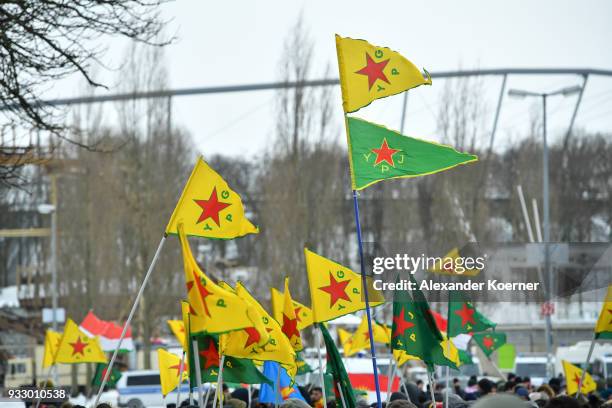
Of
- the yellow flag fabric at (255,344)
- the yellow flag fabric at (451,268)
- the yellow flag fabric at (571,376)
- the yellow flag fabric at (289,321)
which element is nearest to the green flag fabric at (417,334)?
the yellow flag fabric at (451,268)

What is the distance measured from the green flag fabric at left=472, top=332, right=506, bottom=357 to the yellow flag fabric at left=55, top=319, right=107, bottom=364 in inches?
291

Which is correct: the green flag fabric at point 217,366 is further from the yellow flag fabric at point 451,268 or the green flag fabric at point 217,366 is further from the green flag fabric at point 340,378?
the yellow flag fabric at point 451,268

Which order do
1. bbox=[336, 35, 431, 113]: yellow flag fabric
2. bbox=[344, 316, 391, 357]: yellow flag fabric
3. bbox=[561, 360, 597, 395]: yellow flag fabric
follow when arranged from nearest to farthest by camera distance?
bbox=[336, 35, 431, 113]: yellow flag fabric → bbox=[561, 360, 597, 395]: yellow flag fabric → bbox=[344, 316, 391, 357]: yellow flag fabric

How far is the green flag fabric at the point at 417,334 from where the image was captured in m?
12.7

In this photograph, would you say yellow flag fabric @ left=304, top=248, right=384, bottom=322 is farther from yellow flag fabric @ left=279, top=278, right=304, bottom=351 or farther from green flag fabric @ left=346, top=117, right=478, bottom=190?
green flag fabric @ left=346, top=117, right=478, bottom=190

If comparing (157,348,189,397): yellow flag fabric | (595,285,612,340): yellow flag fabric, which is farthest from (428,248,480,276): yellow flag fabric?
(157,348,189,397): yellow flag fabric

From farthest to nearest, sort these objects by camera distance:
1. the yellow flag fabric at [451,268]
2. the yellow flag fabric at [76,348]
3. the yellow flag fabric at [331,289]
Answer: the yellow flag fabric at [76,348] < the yellow flag fabric at [331,289] < the yellow flag fabric at [451,268]

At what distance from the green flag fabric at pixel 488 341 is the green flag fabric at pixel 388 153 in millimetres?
13074

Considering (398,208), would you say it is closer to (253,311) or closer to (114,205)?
(114,205)

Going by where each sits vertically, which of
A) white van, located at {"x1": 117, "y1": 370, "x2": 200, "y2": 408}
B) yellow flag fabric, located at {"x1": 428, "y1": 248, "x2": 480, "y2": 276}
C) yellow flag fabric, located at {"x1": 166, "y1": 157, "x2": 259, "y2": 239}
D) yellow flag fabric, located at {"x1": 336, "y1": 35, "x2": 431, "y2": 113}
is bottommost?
white van, located at {"x1": 117, "y1": 370, "x2": 200, "y2": 408}

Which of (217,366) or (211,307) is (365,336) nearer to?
(217,366)

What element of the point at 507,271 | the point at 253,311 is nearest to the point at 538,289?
the point at 507,271

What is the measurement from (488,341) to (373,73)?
13805 mm

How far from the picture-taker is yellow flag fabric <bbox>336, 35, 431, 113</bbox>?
11.6m
